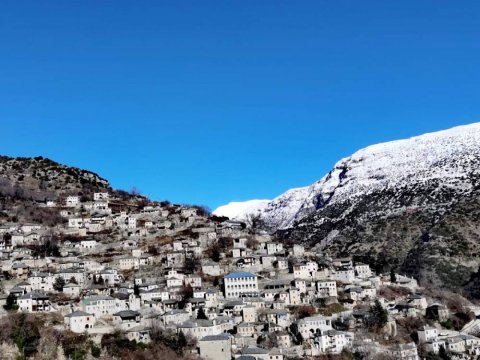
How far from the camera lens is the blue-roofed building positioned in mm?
85688

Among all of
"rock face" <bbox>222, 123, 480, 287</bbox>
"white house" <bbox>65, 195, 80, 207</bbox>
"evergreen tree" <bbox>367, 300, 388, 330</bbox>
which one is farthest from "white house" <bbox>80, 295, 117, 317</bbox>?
"white house" <bbox>65, 195, 80, 207</bbox>

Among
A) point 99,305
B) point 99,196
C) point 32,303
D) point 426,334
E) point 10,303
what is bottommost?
point 426,334

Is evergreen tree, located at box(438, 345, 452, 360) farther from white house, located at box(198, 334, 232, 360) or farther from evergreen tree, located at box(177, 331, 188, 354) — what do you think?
evergreen tree, located at box(177, 331, 188, 354)

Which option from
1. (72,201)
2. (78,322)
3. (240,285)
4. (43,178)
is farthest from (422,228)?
(78,322)

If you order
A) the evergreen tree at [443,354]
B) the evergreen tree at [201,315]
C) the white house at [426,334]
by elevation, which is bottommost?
the evergreen tree at [443,354]

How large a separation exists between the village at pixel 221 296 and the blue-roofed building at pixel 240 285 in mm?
138

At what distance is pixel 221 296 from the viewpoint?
85875 mm

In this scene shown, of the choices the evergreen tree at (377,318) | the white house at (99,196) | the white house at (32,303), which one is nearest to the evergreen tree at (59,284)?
the white house at (32,303)

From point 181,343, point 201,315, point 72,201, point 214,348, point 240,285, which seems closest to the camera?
point 214,348

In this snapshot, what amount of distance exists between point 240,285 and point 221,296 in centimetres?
291

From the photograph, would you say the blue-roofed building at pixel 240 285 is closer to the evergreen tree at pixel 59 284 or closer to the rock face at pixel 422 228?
the evergreen tree at pixel 59 284

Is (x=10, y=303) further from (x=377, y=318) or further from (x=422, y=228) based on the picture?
(x=422, y=228)

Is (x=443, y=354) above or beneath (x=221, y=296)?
beneath

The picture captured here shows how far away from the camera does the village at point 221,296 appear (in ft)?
244
